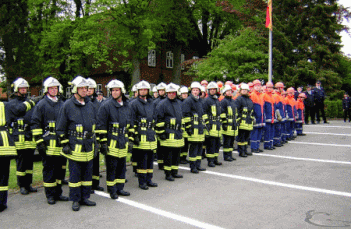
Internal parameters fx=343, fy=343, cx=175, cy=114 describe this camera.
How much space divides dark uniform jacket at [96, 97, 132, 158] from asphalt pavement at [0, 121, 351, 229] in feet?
3.47

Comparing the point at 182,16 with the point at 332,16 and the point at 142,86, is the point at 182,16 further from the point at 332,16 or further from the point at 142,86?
the point at 142,86

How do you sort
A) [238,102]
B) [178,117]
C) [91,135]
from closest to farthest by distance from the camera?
[91,135], [178,117], [238,102]

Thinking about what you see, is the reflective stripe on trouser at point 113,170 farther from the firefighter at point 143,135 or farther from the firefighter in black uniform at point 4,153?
the firefighter in black uniform at point 4,153

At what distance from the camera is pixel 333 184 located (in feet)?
25.8

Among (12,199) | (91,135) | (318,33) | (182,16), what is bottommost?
(12,199)

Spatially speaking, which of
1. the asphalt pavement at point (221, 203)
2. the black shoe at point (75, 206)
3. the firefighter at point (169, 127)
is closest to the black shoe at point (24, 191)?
the asphalt pavement at point (221, 203)

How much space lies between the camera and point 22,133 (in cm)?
→ 761

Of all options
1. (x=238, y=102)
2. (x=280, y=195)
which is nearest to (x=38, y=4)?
(x=238, y=102)

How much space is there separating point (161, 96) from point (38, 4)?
25559 millimetres

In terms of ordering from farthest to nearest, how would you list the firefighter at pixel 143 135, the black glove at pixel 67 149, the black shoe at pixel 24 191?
the firefighter at pixel 143 135
the black shoe at pixel 24 191
the black glove at pixel 67 149

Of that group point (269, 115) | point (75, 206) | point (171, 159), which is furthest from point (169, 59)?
point (75, 206)

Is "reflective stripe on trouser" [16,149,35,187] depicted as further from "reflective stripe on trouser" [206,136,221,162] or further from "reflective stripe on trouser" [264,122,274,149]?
"reflective stripe on trouser" [264,122,274,149]

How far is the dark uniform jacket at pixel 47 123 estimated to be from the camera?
6.78 meters

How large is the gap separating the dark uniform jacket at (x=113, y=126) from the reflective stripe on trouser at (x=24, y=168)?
1.94 m
